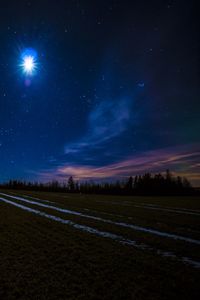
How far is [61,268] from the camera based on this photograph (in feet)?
15.9

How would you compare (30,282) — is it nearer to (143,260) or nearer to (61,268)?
(61,268)

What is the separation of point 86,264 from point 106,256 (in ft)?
2.69

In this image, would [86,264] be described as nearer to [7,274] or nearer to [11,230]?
[7,274]

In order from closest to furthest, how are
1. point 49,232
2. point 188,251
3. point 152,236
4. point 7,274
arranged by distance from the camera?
point 7,274 → point 188,251 → point 152,236 → point 49,232

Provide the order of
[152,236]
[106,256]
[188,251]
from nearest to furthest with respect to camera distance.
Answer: [106,256] → [188,251] → [152,236]

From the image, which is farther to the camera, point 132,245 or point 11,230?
point 11,230

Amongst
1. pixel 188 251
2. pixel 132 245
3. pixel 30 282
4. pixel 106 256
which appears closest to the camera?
pixel 30 282

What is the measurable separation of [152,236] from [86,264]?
3.78 m

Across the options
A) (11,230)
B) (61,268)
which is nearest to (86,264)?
(61,268)

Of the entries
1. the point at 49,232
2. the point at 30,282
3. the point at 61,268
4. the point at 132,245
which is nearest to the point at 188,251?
the point at 132,245

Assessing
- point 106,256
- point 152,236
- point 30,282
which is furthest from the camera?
point 152,236

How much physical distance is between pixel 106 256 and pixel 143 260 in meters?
0.96

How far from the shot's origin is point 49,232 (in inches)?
341

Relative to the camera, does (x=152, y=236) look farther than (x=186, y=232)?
No
